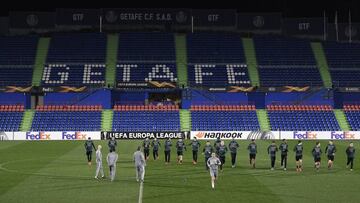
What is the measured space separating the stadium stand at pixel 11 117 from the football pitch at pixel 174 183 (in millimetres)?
23247

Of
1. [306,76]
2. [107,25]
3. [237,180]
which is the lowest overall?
[237,180]

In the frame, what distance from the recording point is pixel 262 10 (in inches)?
3145

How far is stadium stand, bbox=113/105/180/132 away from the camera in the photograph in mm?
61750

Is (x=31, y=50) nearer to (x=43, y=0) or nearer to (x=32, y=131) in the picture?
(x=43, y=0)

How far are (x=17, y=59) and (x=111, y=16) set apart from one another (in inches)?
563

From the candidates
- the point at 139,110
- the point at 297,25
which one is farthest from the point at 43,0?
the point at 297,25

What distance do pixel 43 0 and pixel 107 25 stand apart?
389 inches

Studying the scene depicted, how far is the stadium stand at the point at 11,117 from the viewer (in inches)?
2415

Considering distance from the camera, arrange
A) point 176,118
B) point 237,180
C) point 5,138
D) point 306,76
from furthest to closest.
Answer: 1. point 306,76
2. point 176,118
3. point 5,138
4. point 237,180

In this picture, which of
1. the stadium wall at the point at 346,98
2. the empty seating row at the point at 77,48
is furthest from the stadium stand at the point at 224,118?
the empty seating row at the point at 77,48

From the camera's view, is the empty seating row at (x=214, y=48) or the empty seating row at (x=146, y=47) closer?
the empty seating row at (x=146, y=47)

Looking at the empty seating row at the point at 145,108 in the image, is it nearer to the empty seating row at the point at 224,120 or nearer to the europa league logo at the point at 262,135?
the empty seating row at the point at 224,120

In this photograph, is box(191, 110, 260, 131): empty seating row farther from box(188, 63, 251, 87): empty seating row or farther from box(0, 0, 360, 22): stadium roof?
box(0, 0, 360, 22): stadium roof

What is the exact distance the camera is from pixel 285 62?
72438mm
